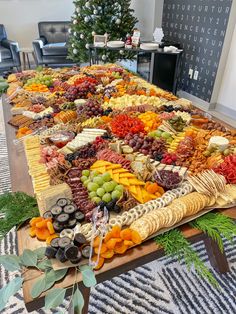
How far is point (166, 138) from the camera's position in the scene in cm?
154

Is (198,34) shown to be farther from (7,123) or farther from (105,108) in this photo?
(7,123)

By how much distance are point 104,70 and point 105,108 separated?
1.13 meters

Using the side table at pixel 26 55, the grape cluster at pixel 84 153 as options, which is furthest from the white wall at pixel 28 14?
the grape cluster at pixel 84 153

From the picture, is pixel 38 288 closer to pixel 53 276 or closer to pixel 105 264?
pixel 53 276

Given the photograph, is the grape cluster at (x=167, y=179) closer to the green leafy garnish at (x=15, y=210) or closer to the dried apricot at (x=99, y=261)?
the dried apricot at (x=99, y=261)

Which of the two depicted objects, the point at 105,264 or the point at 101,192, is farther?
the point at 101,192

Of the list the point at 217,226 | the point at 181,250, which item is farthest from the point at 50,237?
the point at 217,226

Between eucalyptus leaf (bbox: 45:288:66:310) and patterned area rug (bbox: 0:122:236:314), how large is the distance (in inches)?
23.0

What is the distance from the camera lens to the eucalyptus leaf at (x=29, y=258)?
83 centimetres

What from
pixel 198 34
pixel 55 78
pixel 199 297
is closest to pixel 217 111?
pixel 198 34

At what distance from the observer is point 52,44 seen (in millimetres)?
4996

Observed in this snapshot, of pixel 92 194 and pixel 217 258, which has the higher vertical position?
pixel 92 194

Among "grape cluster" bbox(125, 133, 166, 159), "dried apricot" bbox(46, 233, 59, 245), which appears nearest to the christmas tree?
"grape cluster" bbox(125, 133, 166, 159)

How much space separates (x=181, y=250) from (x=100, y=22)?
376 centimetres
